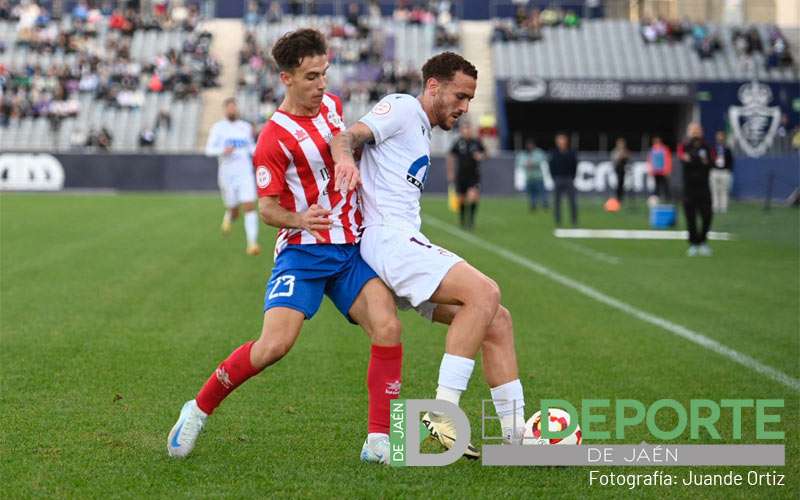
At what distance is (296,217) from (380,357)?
0.79m

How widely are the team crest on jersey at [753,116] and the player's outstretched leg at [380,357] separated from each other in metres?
42.8

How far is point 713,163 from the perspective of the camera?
20.1 metres

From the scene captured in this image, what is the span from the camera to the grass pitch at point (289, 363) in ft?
18.5

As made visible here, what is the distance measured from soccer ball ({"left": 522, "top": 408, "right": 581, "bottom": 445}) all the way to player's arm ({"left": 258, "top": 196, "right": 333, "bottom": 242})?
1.37m

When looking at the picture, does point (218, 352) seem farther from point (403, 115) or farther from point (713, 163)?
point (713, 163)

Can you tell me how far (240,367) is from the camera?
5.96 metres

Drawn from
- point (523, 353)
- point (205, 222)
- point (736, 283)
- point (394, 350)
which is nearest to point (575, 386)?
point (523, 353)

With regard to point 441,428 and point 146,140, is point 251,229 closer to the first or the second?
point 441,428

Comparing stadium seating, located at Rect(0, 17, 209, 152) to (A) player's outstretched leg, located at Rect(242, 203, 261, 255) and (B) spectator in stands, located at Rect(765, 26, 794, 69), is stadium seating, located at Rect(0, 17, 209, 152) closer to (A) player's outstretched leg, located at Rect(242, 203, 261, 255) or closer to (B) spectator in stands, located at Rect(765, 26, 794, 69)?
(B) spectator in stands, located at Rect(765, 26, 794, 69)

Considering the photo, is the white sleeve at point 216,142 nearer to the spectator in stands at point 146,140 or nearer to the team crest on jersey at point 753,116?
the spectator in stands at point 146,140

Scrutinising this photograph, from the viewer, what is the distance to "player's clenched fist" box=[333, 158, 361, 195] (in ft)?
18.4

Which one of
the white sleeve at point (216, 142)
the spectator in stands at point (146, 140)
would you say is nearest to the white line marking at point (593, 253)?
the white sleeve at point (216, 142)

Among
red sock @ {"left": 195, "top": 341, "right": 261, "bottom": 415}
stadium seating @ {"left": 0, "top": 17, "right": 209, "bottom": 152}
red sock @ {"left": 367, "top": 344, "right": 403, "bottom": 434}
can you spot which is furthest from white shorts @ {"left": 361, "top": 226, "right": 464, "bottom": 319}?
stadium seating @ {"left": 0, "top": 17, "right": 209, "bottom": 152}

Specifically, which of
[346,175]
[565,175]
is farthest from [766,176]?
[346,175]
